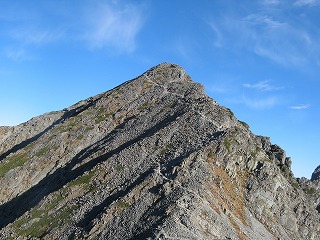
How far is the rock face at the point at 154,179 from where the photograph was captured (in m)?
71.0

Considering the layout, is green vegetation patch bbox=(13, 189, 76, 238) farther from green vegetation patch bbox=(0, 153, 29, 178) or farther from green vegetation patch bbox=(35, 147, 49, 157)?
green vegetation patch bbox=(0, 153, 29, 178)


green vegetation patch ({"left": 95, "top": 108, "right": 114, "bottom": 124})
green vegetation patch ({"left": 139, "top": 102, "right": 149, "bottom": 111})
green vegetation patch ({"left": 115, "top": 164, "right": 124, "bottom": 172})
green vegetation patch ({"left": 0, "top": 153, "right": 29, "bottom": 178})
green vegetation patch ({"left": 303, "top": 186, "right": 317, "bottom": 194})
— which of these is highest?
green vegetation patch ({"left": 303, "top": 186, "right": 317, "bottom": 194})

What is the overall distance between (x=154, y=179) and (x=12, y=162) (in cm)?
5760

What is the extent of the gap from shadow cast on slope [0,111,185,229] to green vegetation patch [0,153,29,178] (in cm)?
1303

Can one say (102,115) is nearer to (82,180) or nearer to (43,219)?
(82,180)

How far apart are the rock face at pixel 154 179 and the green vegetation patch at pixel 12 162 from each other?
41 cm

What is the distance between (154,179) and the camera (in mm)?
79125

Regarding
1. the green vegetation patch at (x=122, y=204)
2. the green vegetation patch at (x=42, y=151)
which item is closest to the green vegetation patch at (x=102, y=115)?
the green vegetation patch at (x=42, y=151)

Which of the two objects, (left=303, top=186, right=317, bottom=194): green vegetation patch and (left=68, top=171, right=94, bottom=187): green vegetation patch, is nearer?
(left=68, top=171, right=94, bottom=187): green vegetation patch

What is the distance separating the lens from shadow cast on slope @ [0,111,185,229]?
94.9m

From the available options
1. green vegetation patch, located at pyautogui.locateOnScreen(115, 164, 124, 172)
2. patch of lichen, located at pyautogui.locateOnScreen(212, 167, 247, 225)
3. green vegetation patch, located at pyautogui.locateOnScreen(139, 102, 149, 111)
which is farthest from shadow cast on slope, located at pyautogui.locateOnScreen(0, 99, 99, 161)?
patch of lichen, located at pyautogui.locateOnScreen(212, 167, 247, 225)

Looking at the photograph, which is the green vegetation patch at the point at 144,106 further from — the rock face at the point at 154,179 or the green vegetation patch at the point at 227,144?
the green vegetation patch at the point at 227,144

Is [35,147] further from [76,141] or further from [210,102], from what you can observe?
[210,102]

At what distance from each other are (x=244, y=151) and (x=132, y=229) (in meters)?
38.1
